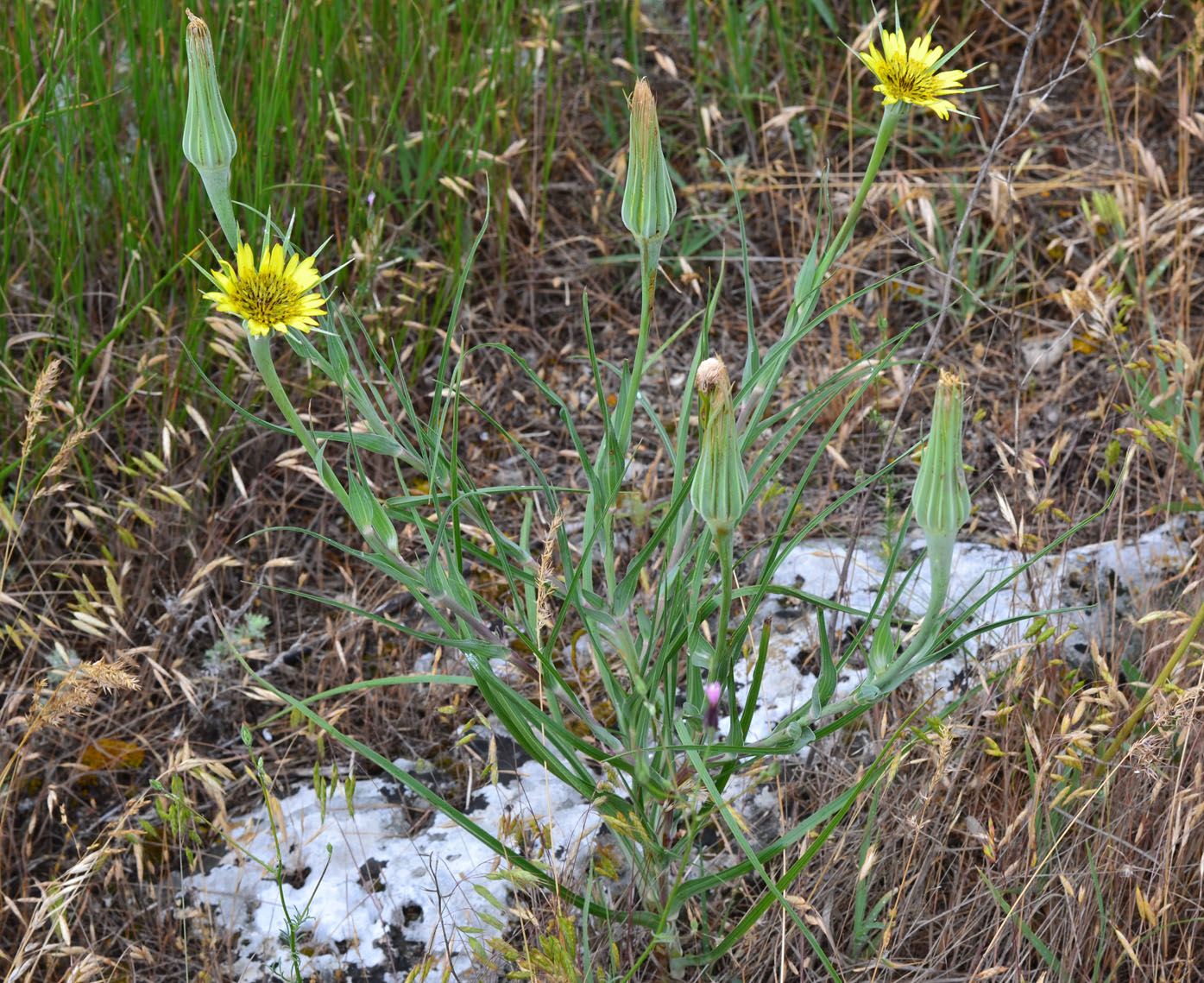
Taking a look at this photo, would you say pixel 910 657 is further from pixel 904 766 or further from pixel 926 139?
pixel 926 139

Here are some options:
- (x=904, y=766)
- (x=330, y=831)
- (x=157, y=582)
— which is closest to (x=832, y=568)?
(x=904, y=766)

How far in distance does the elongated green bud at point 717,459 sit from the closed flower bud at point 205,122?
66 centimetres

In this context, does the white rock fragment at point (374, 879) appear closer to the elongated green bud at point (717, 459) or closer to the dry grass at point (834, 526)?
the dry grass at point (834, 526)

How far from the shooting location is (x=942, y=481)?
1.16m

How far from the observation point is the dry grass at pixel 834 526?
5.17ft

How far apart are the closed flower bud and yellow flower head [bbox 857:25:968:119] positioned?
815 millimetres

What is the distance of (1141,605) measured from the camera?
6.22ft

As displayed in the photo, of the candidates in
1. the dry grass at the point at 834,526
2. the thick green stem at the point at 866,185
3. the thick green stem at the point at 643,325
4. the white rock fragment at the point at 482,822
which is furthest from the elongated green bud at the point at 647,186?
the white rock fragment at the point at 482,822

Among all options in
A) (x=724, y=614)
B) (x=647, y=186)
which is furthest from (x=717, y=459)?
(x=647, y=186)

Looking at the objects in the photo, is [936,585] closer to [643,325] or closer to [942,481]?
[942,481]

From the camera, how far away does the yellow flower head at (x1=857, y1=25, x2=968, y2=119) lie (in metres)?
1.43

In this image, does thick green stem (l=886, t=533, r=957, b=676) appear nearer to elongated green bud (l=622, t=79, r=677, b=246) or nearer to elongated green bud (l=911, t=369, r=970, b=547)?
elongated green bud (l=911, t=369, r=970, b=547)

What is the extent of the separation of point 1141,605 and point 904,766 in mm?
522

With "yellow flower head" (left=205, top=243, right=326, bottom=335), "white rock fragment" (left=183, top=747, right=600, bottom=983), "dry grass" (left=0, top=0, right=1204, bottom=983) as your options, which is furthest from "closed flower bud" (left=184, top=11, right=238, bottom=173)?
"white rock fragment" (left=183, top=747, right=600, bottom=983)
